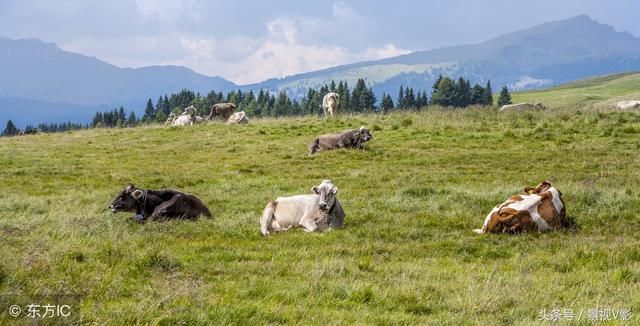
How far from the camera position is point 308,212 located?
12672mm

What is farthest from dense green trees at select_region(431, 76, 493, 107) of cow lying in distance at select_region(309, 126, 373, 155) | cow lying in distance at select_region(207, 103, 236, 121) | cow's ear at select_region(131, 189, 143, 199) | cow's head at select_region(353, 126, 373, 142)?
cow's ear at select_region(131, 189, 143, 199)

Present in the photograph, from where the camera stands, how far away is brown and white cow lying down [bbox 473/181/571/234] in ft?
36.4

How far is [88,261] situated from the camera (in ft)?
24.7

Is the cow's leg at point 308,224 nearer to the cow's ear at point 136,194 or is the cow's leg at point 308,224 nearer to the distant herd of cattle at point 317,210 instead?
the distant herd of cattle at point 317,210

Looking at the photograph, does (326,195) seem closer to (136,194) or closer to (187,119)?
(136,194)

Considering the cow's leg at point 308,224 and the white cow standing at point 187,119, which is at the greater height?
the white cow standing at point 187,119

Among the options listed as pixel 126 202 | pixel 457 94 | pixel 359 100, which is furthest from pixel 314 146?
pixel 457 94

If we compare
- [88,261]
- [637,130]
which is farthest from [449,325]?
[637,130]

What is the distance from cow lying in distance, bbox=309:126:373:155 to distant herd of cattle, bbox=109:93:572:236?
37.7 feet

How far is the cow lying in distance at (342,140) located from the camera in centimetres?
2485

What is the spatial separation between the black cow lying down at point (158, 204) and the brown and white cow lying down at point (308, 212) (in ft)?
5.92

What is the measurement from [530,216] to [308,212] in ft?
14.5

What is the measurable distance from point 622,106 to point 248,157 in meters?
25.8

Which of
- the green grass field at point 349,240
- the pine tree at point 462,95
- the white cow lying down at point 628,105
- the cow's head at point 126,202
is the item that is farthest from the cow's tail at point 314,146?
the pine tree at point 462,95
